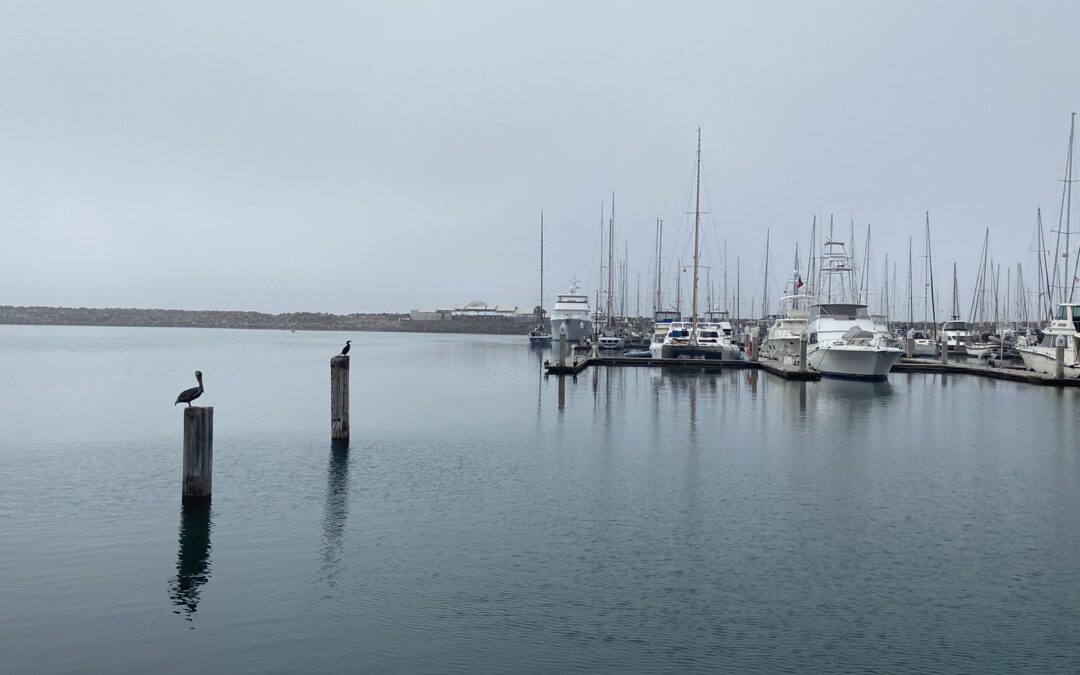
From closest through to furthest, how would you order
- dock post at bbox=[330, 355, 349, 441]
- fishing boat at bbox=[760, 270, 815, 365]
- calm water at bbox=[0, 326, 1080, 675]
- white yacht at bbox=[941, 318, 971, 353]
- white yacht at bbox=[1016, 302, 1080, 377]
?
calm water at bbox=[0, 326, 1080, 675]
dock post at bbox=[330, 355, 349, 441]
white yacht at bbox=[1016, 302, 1080, 377]
fishing boat at bbox=[760, 270, 815, 365]
white yacht at bbox=[941, 318, 971, 353]

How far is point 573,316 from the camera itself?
4318 inches

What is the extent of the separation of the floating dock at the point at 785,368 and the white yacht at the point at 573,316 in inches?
1650

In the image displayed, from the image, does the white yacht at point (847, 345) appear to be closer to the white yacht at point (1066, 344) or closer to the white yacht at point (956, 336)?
the white yacht at point (1066, 344)

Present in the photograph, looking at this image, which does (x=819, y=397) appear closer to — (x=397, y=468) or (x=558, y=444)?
(x=558, y=444)

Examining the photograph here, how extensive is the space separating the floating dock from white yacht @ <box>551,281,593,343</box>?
41899 millimetres

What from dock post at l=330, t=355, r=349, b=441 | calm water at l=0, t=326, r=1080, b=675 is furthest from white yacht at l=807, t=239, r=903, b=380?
dock post at l=330, t=355, r=349, b=441

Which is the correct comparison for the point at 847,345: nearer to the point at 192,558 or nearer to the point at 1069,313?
the point at 1069,313

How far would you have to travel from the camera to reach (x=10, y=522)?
A: 1612 centimetres

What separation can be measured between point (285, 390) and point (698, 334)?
2952 centimetres

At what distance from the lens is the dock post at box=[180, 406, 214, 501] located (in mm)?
16312

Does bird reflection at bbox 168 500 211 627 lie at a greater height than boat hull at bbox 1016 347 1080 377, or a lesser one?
lesser

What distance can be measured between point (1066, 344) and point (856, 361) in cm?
1186

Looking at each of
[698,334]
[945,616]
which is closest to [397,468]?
[945,616]

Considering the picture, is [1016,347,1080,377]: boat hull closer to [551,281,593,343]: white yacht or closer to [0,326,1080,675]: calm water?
[0,326,1080,675]: calm water
